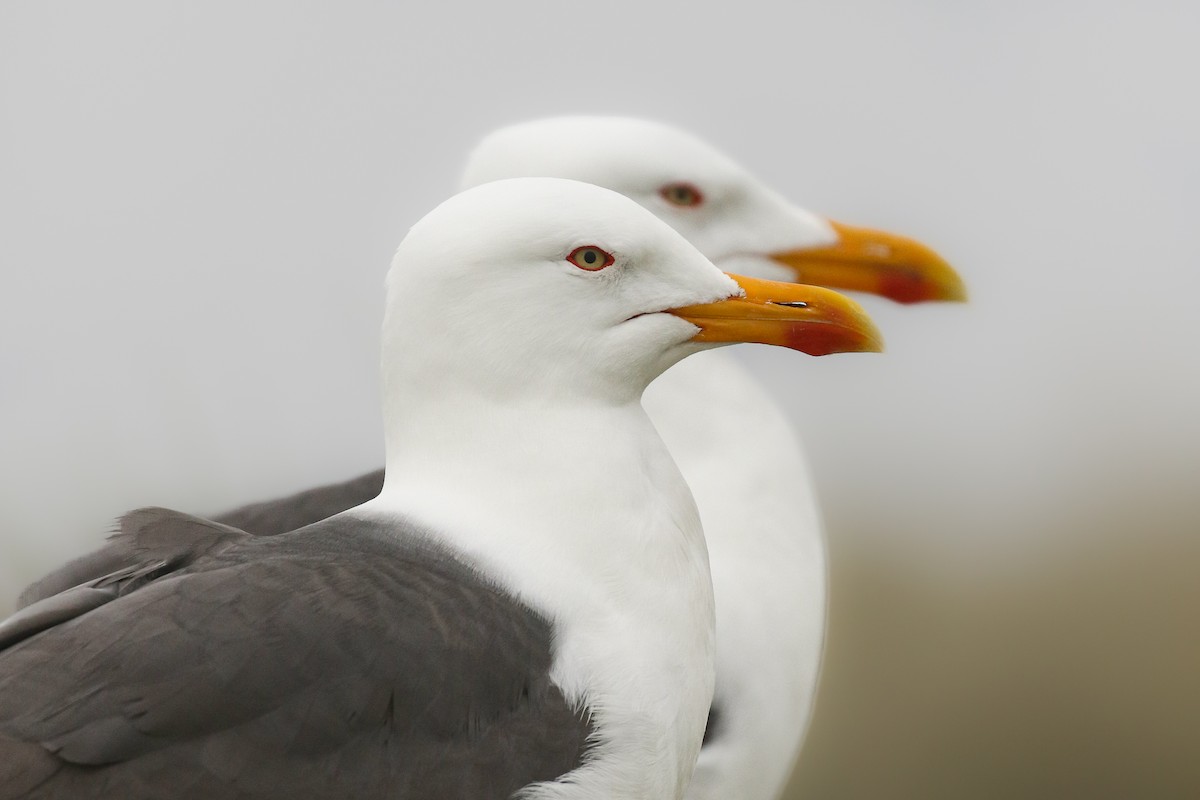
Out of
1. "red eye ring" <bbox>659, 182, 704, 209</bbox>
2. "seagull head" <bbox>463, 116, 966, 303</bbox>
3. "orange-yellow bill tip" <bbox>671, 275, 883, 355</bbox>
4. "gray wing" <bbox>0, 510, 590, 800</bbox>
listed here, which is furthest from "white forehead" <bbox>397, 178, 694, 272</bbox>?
"red eye ring" <bbox>659, 182, 704, 209</bbox>

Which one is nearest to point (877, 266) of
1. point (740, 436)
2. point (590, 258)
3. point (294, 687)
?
point (740, 436)

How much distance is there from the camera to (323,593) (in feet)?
6.25

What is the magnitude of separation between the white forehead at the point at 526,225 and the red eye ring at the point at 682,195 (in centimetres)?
82

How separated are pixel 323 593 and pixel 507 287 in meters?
0.53

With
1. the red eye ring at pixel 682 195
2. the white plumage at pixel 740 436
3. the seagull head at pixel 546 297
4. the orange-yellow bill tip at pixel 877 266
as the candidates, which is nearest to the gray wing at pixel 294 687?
the seagull head at pixel 546 297

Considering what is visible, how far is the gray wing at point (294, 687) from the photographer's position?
5.79 feet

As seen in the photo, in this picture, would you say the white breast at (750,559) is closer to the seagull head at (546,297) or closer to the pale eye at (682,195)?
the pale eye at (682,195)

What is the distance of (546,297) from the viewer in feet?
7.01

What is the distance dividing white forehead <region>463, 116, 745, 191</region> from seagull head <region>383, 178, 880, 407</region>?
0.69 metres

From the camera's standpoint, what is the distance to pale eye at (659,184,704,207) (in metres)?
2.99

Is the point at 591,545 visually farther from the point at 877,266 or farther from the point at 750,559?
the point at 877,266

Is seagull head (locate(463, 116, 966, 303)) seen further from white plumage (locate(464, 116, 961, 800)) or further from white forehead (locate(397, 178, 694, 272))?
white forehead (locate(397, 178, 694, 272))

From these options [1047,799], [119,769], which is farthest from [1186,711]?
[119,769]

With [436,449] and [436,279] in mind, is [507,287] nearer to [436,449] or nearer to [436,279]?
[436,279]
